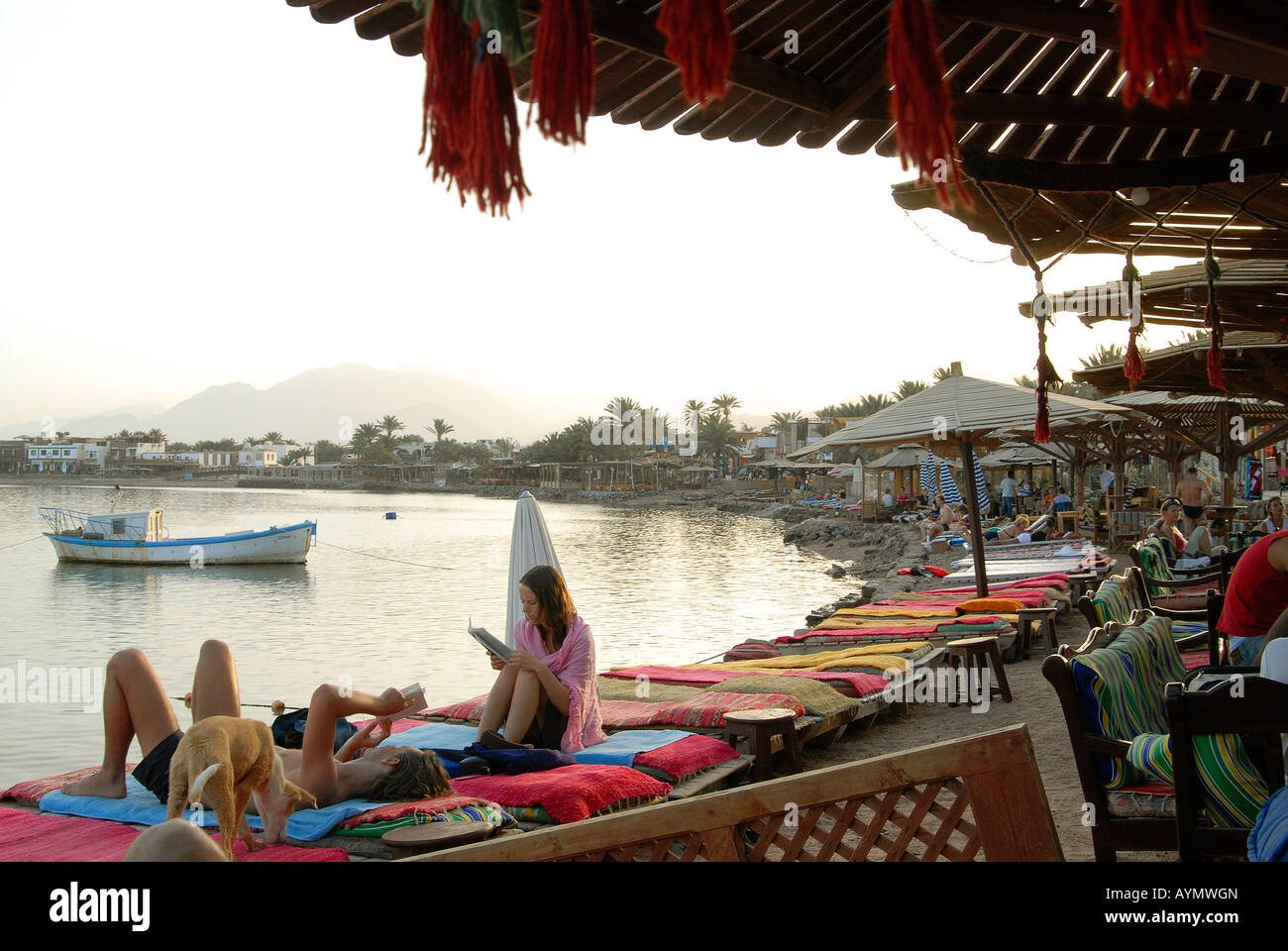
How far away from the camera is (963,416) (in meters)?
9.45

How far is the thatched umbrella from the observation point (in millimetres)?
9281

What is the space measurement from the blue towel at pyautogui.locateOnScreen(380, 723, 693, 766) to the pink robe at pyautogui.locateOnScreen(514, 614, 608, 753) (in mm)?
147

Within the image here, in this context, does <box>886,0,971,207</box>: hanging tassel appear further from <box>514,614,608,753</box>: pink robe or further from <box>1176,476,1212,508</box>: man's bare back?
<box>1176,476,1212,508</box>: man's bare back

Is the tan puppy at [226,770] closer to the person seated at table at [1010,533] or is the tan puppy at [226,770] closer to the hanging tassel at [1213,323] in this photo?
the hanging tassel at [1213,323]

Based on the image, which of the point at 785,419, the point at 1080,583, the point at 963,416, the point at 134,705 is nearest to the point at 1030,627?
the point at 963,416

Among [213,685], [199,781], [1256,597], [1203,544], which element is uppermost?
[1256,597]

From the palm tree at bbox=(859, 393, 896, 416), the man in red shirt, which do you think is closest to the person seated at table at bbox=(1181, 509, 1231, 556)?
the man in red shirt

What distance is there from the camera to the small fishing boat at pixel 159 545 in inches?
1388

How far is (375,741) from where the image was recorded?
5.31 meters

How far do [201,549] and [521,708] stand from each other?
3370 cm

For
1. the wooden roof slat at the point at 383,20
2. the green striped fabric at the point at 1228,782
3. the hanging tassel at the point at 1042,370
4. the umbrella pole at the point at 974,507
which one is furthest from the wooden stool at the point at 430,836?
the umbrella pole at the point at 974,507

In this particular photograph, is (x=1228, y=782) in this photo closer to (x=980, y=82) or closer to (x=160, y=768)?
(x=980, y=82)

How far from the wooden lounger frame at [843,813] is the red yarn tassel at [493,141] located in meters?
1.52
